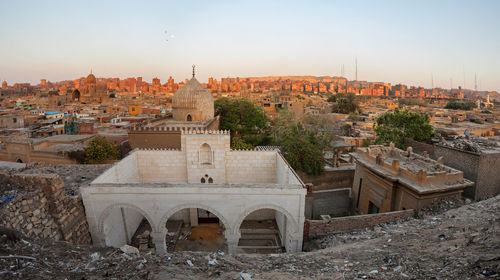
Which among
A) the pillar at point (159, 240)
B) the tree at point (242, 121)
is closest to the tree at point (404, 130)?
the tree at point (242, 121)

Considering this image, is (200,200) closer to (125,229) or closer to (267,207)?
(267,207)

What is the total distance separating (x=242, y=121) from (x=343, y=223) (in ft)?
59.4

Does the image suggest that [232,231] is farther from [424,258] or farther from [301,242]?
[424,258]

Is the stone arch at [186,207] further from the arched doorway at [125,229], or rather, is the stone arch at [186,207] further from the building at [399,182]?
the building at [399,182]

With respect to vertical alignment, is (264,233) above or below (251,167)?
below

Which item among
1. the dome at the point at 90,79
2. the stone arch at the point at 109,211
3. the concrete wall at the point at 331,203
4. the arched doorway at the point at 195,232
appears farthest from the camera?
the dome at the point at 90,79

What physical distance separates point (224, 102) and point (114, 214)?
19.2 m

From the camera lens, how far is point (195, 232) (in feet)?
39.8

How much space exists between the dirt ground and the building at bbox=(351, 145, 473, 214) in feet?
7.28

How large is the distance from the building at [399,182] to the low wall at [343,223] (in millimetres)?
1088

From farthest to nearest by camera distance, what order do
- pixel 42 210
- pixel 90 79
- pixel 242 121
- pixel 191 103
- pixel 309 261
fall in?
pixel 90 79, pixel 242 121, pixel 191 103, pixel 42 210, pixel 309 261

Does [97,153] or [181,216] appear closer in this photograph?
[181,216]

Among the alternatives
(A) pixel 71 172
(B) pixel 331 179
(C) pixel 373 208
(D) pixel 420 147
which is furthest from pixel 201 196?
(D) pixel 420 147

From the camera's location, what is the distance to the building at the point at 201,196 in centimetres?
873
